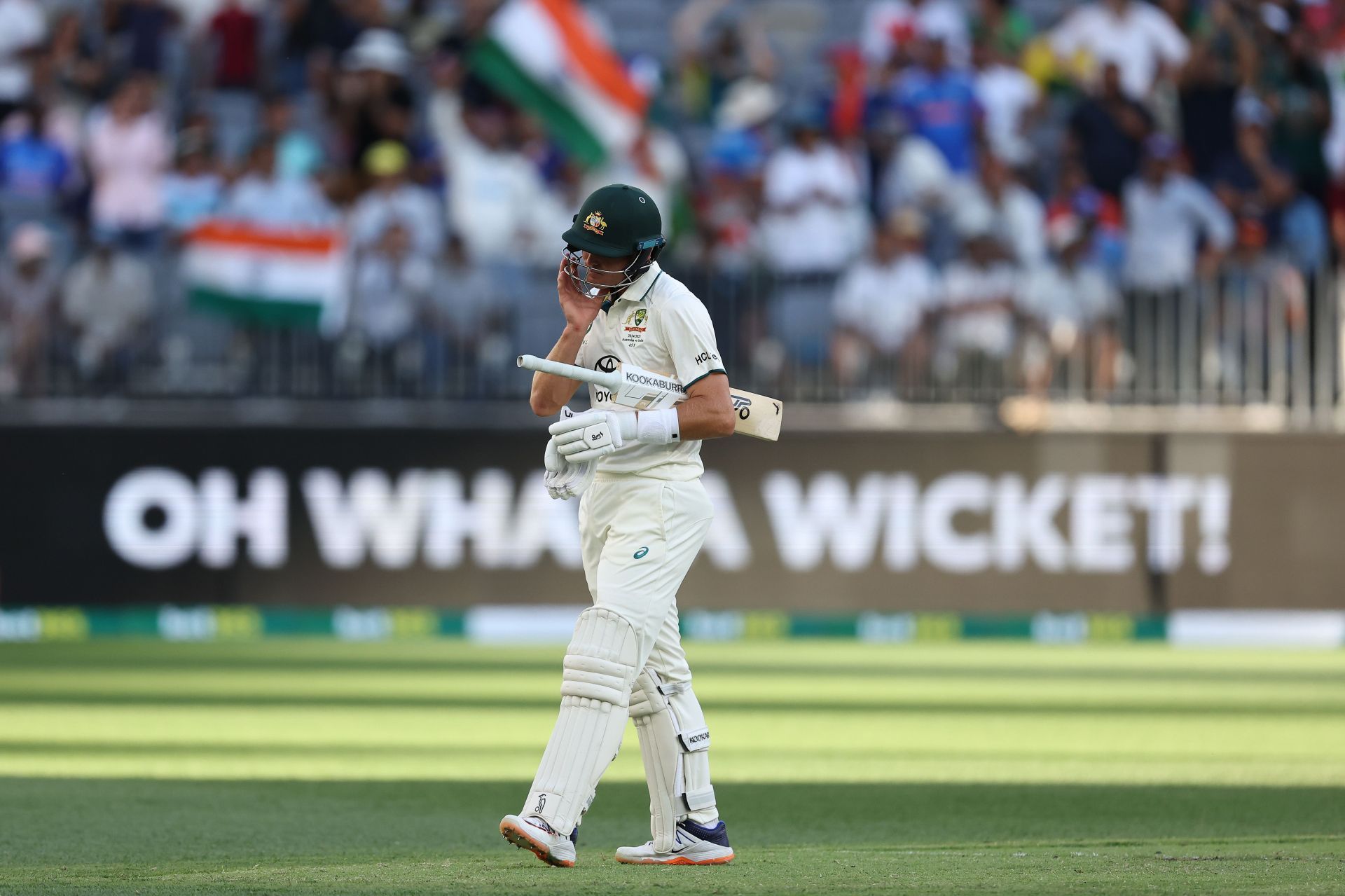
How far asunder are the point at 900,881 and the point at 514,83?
12175 mm

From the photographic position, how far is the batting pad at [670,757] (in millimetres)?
6301

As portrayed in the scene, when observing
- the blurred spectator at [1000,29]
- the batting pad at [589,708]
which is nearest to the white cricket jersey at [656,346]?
the batting pad at [589,708]

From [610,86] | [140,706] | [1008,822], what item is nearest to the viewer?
[1008,822]

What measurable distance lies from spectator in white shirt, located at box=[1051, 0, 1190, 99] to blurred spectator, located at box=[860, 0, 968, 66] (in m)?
0.91

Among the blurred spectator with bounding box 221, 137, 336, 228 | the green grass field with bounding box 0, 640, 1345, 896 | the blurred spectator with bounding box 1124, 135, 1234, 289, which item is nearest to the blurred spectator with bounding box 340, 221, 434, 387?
the blurred spectator with bounding box 221, 137, 336, 228

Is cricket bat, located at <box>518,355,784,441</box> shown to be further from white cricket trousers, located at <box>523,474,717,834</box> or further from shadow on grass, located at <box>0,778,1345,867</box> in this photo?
shadow on grass, located at <box>0,778,1345,867</box>

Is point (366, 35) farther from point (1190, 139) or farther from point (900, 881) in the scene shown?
point (900, 881)

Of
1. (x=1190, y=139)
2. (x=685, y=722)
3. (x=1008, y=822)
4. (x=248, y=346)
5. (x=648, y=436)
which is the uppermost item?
(x=1190, y=139)

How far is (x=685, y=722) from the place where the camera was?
631cm

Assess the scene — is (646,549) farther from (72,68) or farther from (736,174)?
(72,68)

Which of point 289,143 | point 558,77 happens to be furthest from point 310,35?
point 558,77

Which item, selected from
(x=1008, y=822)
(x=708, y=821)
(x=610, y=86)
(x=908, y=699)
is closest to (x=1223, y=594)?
(x=908, y=699)

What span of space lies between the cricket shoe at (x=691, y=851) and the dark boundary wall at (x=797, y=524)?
28.0 ft

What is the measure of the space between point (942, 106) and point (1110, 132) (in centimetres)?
148
